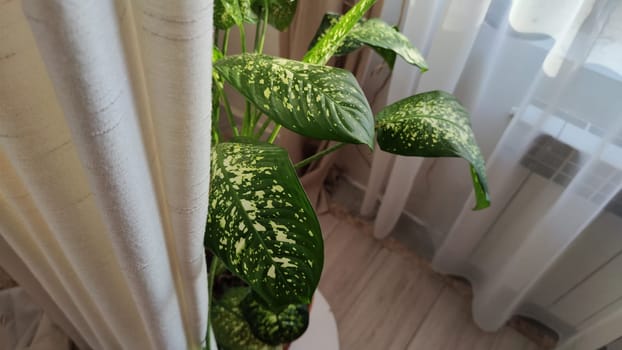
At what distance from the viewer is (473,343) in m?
1.25

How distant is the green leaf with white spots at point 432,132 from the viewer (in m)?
0.58

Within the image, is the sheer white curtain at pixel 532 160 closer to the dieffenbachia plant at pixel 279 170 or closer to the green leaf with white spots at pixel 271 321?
the dieffenbachia plant at pixel 279 170

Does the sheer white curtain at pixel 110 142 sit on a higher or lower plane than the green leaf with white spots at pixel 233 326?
higher

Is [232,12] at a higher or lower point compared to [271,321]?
higher

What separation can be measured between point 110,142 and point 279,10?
0.54m

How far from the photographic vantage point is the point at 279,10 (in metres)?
0.77

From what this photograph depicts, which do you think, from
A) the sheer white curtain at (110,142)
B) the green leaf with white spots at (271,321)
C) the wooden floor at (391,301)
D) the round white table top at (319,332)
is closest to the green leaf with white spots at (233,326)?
the green leaf with white spots at (271,321)

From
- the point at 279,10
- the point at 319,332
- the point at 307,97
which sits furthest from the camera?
the point at 319,332

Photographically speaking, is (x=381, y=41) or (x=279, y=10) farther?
(x=279, y=10)

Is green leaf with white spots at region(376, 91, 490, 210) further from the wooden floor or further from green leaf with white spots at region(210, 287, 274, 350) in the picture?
the wooden floor

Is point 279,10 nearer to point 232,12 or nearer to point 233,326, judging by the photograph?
point 232,12

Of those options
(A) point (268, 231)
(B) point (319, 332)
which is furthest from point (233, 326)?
(A) point (268, 231)

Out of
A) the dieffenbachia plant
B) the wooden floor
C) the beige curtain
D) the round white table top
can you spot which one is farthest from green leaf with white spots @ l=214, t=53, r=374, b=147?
the wooden floor

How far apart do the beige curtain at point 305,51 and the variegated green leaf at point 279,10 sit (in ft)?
0.81
